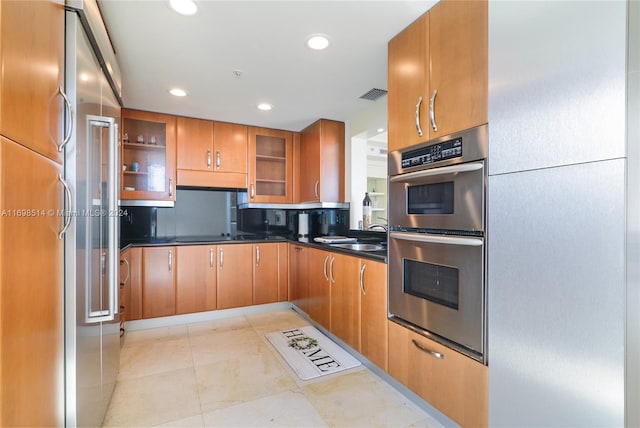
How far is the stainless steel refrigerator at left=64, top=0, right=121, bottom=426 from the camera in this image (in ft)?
3.83

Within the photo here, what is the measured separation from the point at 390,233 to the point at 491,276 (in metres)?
0.71

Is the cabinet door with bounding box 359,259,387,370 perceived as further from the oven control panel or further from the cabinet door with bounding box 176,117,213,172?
the cabinet door with bounding box 176,117,213,172

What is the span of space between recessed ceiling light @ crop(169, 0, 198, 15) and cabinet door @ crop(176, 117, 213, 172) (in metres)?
1.97

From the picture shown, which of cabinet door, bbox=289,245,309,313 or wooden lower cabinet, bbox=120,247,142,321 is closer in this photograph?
wooden lower cabinet, bbox=120,247,142,321

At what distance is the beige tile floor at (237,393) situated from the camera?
175 centimetres

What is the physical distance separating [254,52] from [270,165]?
200cm

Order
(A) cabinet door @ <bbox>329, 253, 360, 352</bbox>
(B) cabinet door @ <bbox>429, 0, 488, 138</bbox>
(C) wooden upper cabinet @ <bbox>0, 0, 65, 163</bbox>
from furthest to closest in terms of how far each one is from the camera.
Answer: (A) cabinet door @ <bbox>329, 253, 360, 352</bbox> → (B) cabinet door @ <bbox>429, 0, 488, 138</bbox> → (C) wooden upper cabinet @ <bbox>0, 0, 65, 163</bbox>

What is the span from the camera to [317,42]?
6.59 ft

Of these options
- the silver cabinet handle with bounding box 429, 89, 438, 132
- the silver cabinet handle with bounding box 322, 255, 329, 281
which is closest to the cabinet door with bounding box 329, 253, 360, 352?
the silver cabinet handle with bounding box 322, 255, 329, 281

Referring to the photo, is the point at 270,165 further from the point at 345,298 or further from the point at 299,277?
the point at 345,298

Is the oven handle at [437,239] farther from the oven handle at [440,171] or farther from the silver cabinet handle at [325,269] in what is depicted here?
the silver cabinet handle at [325,269]

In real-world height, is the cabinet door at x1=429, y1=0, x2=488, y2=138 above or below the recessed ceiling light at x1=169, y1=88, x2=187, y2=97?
below

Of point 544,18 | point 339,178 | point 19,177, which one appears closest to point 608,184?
point 544,18

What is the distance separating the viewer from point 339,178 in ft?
12.1
